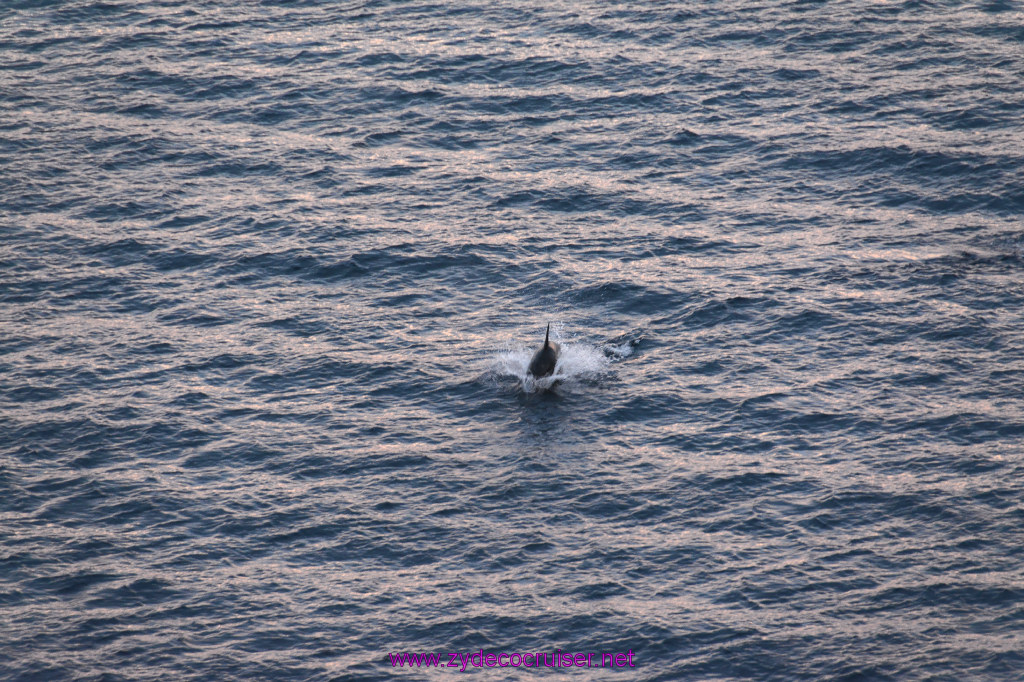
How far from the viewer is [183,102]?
Result: 3135 inches

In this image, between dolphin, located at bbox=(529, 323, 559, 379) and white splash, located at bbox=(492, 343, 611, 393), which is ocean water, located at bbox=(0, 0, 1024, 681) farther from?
dolphin, located at bbox=(529, 323, 559, 379)

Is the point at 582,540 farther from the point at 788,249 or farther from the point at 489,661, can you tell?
the point at 788,249

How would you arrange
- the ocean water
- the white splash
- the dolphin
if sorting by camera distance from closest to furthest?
the ocean water < the dolphin < the white splash

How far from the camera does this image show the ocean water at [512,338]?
43250 mm

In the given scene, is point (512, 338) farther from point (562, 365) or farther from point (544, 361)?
point (544, 361)

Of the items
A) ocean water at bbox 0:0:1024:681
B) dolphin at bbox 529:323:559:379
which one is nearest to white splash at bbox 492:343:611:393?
ocean water at bbox 0:0:1024:681

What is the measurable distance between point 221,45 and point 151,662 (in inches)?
2183

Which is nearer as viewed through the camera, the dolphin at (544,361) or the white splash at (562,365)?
the dolphin at (544,361)


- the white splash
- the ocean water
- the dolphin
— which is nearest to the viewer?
the ocean water

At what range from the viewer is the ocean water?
4325 cm

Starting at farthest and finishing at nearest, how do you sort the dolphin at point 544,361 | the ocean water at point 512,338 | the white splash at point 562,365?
the white splash at point 562,365 < the dolphin at point 544,361 < the ocean water at point 512,338

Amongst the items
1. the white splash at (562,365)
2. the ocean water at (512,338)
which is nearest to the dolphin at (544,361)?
the white splash at (562,365)

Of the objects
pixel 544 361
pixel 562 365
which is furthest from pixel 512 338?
pixel 544 361

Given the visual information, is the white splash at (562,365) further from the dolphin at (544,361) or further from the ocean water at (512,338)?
the dolphin at (544,361)
